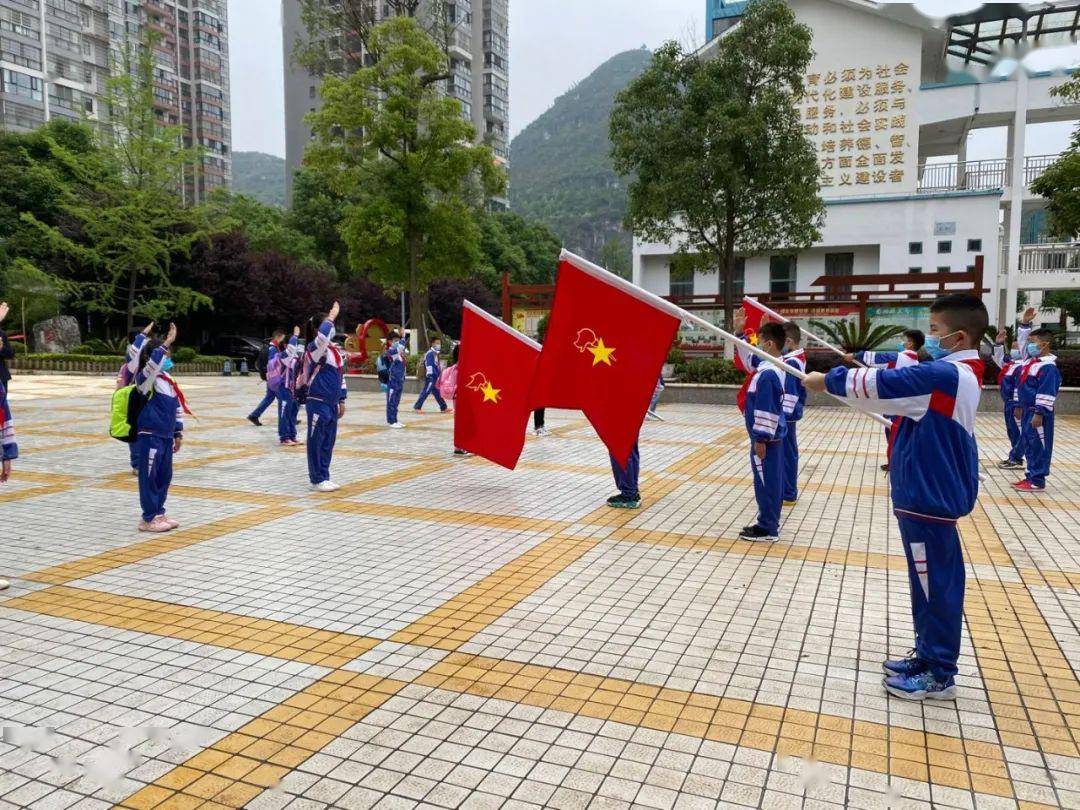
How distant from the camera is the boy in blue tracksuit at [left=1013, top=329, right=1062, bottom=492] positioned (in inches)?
361

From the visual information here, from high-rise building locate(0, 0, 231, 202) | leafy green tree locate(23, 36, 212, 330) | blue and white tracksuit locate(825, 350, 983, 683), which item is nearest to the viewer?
blue and white tracksuit locate(825, 350, 983, 683)

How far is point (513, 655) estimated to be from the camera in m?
4.44

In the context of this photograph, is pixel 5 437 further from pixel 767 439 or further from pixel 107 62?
pixel 107 62

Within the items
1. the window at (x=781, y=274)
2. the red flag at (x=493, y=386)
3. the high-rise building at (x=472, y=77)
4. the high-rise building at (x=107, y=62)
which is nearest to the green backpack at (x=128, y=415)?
the red flag at (x=493, y=386)

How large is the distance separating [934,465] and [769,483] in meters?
3.07

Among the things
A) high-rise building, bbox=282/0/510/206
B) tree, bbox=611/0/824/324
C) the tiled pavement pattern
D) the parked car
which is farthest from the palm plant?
high-rise building, bbox=282/0/510/206

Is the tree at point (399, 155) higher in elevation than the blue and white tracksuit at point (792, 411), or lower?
higher

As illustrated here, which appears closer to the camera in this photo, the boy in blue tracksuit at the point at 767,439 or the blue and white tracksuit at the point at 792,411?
the boy in blue tracksuit at the point at 767,439

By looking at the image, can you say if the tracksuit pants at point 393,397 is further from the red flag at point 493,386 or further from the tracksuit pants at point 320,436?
the red flag at point 493,386

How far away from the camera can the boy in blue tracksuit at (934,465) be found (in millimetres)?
3809

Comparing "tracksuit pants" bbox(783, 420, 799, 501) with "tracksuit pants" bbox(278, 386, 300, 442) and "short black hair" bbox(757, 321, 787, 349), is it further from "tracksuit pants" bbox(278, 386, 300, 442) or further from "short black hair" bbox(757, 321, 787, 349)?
"tracksuit pants" bbox(278, 386, 300, 442)

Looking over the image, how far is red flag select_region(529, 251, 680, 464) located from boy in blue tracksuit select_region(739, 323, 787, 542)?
1538 mm

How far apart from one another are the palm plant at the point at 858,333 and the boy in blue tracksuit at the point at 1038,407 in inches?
399

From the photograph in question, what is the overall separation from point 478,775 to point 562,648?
135 cm
